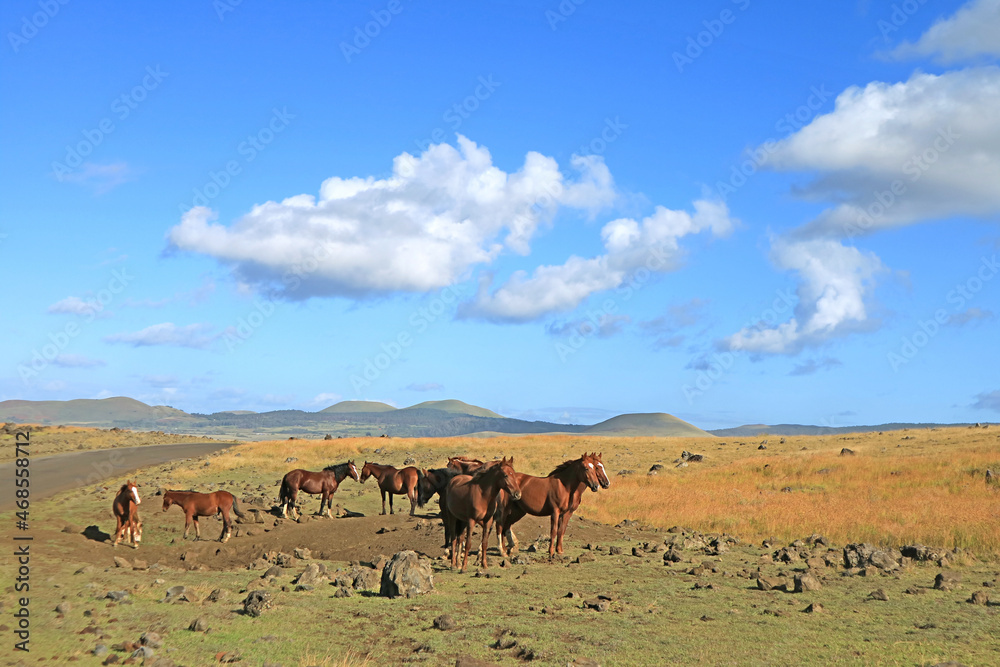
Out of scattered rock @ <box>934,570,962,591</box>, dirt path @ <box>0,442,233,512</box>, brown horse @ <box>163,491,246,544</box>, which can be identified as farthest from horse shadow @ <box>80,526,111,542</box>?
scattered rock @ <box>934,570,962,591</box>

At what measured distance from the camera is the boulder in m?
14.0

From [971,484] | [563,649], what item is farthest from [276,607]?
[971,484]

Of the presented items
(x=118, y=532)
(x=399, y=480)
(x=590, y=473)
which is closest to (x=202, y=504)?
(x=118, y=532)

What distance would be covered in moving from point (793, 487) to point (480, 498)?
20378mm

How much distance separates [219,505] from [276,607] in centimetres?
1106

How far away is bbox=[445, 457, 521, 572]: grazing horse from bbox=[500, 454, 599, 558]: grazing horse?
150cm

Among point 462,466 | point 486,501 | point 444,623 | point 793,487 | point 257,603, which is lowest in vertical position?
point 444,623

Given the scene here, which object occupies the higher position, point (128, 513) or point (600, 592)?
point (128, 513)

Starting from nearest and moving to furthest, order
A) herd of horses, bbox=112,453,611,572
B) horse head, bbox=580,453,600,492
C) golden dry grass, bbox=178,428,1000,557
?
herd of horses, bbox=112,453,611,572 → horse head, bbox=580,453,600,492 → golden dry grass, bbox=178,428,1000,557

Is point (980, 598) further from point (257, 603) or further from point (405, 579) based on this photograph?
point (257, 603)

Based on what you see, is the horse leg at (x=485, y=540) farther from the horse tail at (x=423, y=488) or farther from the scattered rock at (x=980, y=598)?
the scattered rock at (x=980, y=598)

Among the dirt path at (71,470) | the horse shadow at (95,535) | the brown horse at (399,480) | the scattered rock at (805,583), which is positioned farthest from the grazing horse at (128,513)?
the scattered rock at (805,583)

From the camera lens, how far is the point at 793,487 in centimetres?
3297

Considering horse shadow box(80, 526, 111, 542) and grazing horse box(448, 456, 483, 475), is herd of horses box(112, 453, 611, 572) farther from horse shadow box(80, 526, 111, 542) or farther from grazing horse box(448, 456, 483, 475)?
horse shadow box(80, 526, 111, 542)
